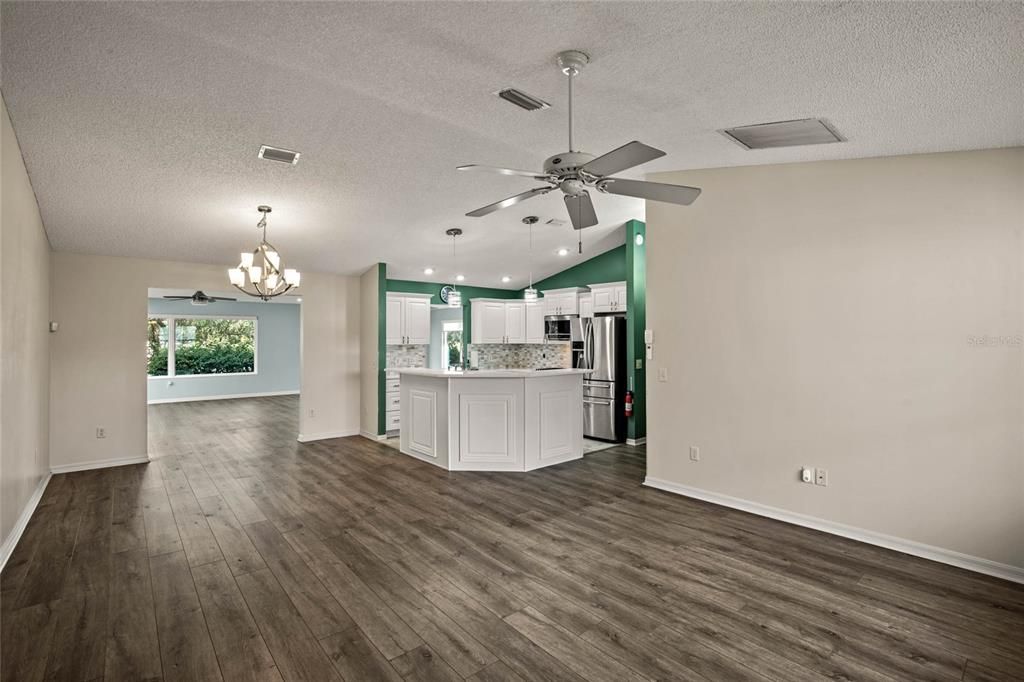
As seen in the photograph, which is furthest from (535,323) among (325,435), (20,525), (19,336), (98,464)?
(20,525)

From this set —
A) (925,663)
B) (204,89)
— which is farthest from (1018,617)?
(204,89)

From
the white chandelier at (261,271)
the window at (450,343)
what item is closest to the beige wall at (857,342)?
the white chandelier at (261,271)

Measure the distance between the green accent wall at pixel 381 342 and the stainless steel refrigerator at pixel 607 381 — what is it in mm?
2982

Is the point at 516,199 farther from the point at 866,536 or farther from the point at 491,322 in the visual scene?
the point at 491,322

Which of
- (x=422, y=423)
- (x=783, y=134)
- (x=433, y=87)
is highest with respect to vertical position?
(x=433, y=87)

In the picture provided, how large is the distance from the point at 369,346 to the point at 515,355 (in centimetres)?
290

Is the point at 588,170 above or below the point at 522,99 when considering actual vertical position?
below

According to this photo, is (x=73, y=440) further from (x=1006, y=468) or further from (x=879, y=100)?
(x=1006, y=468)

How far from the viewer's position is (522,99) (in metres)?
2.89

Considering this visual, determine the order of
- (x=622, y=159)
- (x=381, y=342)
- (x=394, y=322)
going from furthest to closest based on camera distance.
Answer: (x=394, y=322)
(x=381, y=342)
(x=622, y=159)

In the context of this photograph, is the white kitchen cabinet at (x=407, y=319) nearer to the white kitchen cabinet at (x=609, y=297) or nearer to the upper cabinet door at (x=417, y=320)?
the upper cabinet door at (x=417, y=320)

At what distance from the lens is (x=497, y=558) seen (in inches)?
124

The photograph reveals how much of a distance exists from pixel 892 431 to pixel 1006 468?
1.89ft

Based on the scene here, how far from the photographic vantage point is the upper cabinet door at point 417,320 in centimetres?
777
